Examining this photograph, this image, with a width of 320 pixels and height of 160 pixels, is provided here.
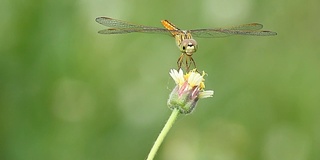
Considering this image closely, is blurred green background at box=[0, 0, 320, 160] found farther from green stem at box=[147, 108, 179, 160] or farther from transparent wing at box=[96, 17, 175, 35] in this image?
green stem at box=[147, 108, 179, 160]

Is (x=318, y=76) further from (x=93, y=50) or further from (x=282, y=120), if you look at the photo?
(x=93, y=50)

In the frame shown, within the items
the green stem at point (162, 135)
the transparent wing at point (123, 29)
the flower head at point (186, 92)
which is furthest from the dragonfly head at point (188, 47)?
the green stem at point (162, 135)

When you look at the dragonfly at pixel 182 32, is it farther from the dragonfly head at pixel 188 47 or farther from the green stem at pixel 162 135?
the green stem at pixel 162 135

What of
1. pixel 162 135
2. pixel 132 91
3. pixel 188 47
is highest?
pixel 188 47

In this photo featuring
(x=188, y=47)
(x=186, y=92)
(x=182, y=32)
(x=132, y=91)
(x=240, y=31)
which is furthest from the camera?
(x=132, y=91)

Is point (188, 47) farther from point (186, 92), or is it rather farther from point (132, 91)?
point (132, 91)

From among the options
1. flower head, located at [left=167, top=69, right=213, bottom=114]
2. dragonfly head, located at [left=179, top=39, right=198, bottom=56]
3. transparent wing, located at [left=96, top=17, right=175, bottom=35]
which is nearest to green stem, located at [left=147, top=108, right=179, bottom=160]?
flower head, located at [left=167, top=69, right=213, bottom=114]

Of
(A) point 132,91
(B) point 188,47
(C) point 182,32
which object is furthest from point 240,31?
(A) point 132,91
